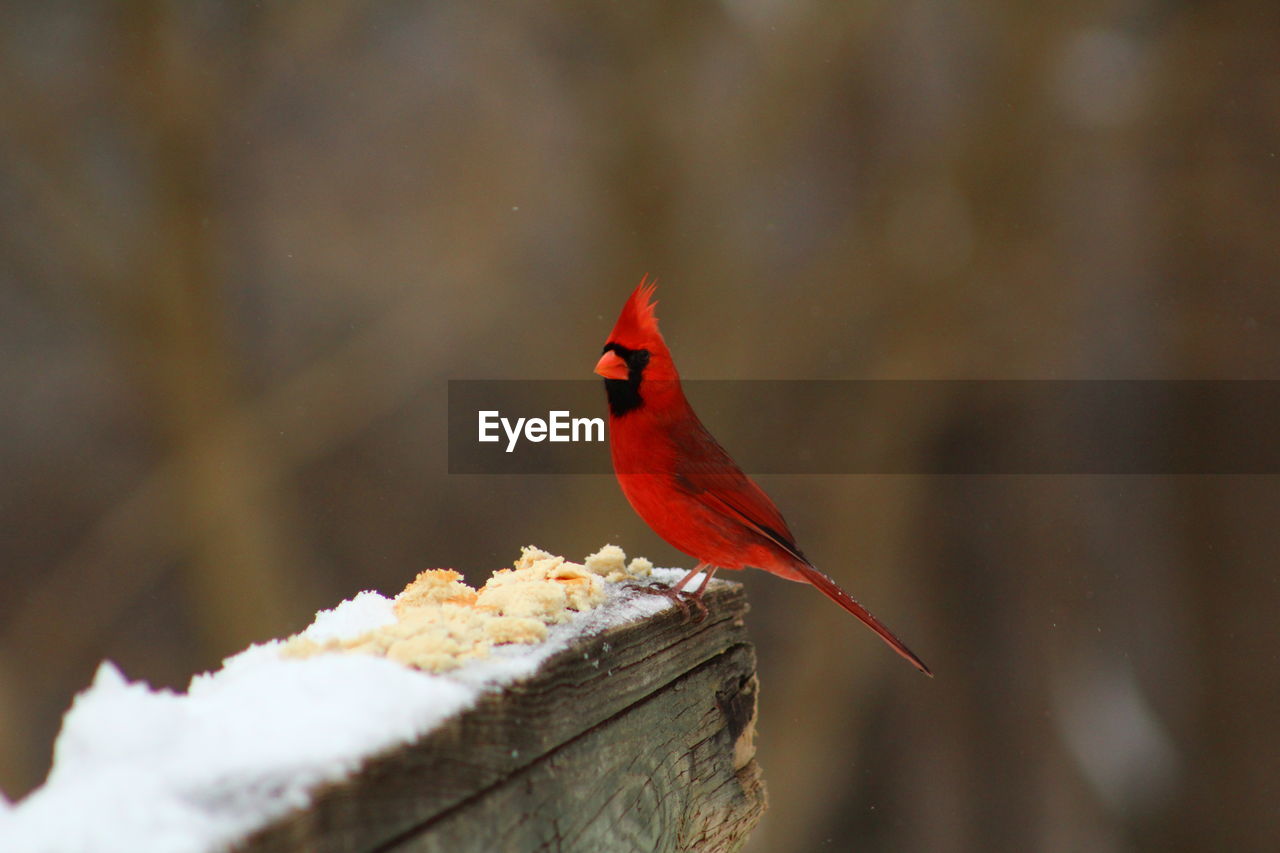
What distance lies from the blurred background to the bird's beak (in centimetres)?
217

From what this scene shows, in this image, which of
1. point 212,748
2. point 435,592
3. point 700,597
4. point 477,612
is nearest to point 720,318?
point 700,597

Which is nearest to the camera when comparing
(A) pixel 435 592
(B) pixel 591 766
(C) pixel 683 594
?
(B) pixel 591 766

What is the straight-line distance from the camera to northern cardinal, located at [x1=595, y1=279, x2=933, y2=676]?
1.59 m

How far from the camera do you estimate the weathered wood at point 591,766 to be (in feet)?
2.33

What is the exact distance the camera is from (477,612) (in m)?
1.07

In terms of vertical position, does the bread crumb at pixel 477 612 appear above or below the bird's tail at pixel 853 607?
above

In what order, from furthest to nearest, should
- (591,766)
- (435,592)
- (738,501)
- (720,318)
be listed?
(720,318)
(738,501)
(435,592)
(591,766)

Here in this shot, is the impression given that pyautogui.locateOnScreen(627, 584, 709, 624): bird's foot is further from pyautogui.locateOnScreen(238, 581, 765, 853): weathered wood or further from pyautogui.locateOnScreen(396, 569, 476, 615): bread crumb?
pyautogui.locateOnScreen(396, 569, 476, 615): bread crumb

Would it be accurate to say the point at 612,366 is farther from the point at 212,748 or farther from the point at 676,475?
the point at 212,748

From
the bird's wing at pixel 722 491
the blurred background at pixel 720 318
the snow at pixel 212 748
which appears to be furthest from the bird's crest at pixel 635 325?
the blurred background at pixel 720 318

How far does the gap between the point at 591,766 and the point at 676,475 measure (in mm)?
688

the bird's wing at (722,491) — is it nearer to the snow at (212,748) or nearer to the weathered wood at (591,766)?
the weathered wood at (591,766)

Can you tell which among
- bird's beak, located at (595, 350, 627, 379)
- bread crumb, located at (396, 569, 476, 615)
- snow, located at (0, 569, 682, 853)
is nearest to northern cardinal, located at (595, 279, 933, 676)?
bird's beak, located at (595, 350, 627, 379)

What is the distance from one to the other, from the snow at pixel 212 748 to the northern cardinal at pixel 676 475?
30.5 inches
